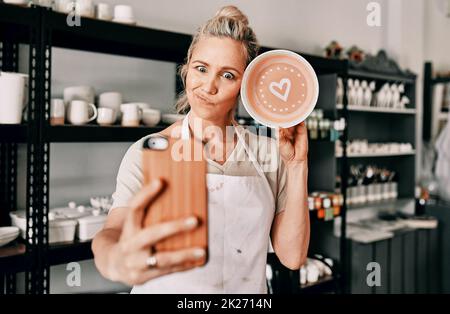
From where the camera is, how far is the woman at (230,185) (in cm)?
73

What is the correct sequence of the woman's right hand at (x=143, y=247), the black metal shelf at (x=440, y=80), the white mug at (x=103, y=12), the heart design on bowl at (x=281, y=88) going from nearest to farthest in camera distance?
the woman's right hand at (x=143, y=247), the heart design on bowl at (x=281, y=88), the white mug at (x=103, y=12), the black metal shelf at (x=440, y=80)

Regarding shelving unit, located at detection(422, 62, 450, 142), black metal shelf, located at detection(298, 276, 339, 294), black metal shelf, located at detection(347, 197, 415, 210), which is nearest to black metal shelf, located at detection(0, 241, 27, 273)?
black metal shelf, located at detection(298, 276, 339, 294)

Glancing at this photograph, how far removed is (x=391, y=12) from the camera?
2504 mm

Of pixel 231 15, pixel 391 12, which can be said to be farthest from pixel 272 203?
pixel 391 12

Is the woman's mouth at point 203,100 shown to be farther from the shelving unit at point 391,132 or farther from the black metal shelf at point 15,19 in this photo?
the shelving unit at point 391,132

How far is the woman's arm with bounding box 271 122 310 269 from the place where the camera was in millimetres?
766

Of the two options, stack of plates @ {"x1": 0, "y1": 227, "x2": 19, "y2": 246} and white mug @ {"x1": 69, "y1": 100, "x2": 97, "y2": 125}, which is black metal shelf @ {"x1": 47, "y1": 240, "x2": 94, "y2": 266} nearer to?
stack of plates @ {"x1": 0, "y1": 227, "x2": 19, "y2": 246}

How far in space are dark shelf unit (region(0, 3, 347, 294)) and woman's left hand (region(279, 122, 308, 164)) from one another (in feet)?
1.78

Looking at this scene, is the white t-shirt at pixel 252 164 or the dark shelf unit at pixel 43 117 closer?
the white t-shirt at pixel 252 164

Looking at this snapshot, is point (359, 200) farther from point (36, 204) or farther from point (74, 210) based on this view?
point (36, 204)

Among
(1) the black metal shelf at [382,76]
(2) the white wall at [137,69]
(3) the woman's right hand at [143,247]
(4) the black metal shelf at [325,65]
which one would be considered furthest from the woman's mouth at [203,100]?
(1) the black metal shelf at [382,76]

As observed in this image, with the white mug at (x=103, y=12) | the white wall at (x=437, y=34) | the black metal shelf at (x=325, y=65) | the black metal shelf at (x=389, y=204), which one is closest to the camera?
the white mug at (x=103, y=12)
